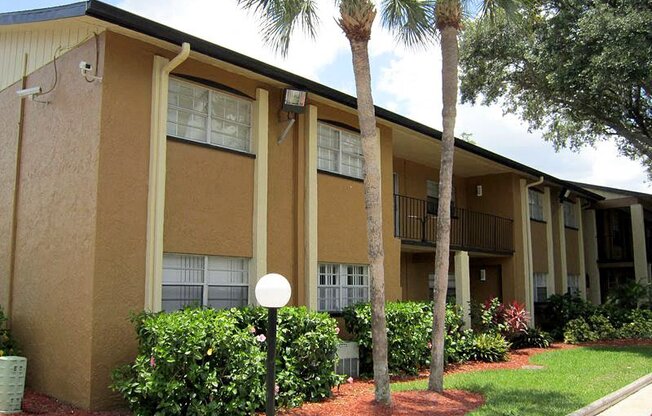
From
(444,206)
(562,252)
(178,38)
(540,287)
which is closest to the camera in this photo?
(178,38)

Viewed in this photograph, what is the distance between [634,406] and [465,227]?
10.3 meters

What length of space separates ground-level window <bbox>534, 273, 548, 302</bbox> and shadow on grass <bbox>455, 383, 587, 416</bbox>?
11.2 meters

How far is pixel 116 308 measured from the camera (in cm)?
871

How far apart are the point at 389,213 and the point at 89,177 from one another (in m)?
7.20

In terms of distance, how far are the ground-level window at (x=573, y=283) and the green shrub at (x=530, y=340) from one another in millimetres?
6392

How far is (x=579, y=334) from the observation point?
18.8 meters

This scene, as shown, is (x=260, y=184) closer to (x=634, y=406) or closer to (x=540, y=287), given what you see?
(x=634, y=406)

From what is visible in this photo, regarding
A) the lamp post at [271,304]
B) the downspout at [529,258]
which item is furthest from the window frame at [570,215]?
the lamp post at [271,304]

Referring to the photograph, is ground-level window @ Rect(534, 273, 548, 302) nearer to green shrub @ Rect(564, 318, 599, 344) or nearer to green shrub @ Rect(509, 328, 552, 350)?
green shrub @ Rect(564, 318, 599, 344)

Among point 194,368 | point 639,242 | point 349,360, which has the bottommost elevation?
point 349,360

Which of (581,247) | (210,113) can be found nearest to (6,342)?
(210,113)

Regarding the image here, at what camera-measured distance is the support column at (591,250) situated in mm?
25906

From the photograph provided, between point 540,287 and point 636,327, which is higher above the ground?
point 540,287

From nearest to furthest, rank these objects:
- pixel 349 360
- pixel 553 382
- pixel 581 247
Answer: pixel 553 382 → pixel 349 360 → pixel 581 247
